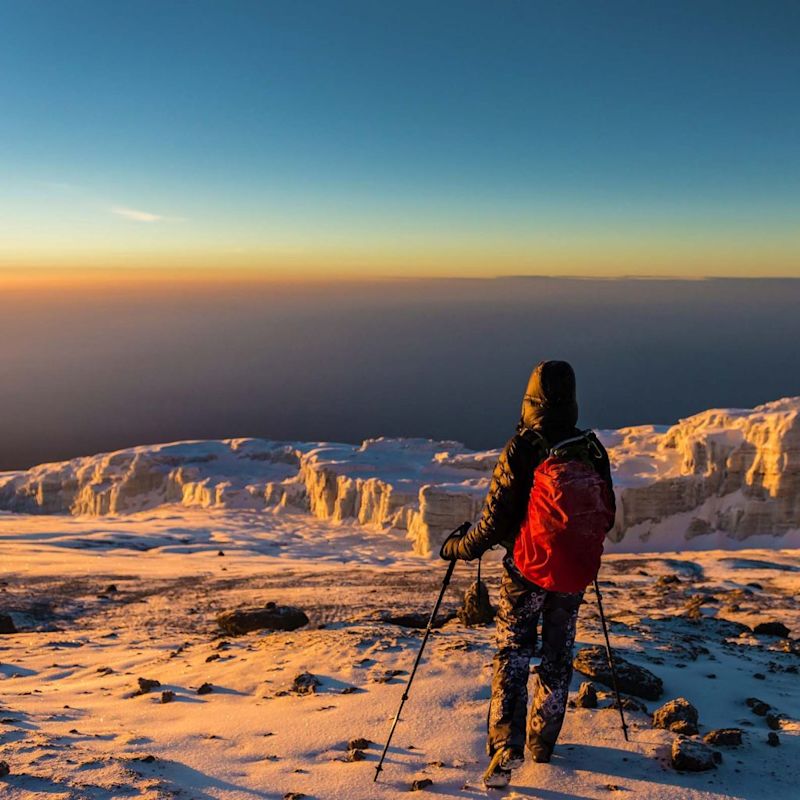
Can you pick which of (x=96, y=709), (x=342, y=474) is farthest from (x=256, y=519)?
(x=96, y=709)

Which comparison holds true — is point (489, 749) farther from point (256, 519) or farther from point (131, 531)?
point (256, 519)

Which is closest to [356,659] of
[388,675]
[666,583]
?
[388,675]

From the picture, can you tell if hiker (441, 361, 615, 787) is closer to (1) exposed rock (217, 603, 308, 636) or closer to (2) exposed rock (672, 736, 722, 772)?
(2) exposed rock (672, 736, 722, 772)

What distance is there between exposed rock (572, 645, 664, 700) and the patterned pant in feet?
6.34

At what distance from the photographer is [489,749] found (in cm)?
537

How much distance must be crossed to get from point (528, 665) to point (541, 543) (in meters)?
1.10

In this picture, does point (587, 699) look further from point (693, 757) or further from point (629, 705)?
point (693, 757)

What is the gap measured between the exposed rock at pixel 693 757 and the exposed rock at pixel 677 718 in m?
0.51

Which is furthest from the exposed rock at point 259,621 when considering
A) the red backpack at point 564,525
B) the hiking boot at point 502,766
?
the red backpack at point 564,525

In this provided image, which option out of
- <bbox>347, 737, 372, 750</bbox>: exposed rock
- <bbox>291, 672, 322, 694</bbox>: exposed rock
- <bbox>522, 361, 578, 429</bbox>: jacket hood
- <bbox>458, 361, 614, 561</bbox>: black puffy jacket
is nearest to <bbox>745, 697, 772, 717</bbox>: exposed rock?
<bbox>458, 361, 614, 561</bbox>: black puffy jacket

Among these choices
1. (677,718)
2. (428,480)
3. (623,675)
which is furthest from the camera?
(428,480)

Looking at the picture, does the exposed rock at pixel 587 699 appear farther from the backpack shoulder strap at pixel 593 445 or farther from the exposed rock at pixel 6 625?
the exposed rock at pixel 6 625

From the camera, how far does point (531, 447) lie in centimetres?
500

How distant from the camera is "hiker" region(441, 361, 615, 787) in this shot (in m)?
4.72
